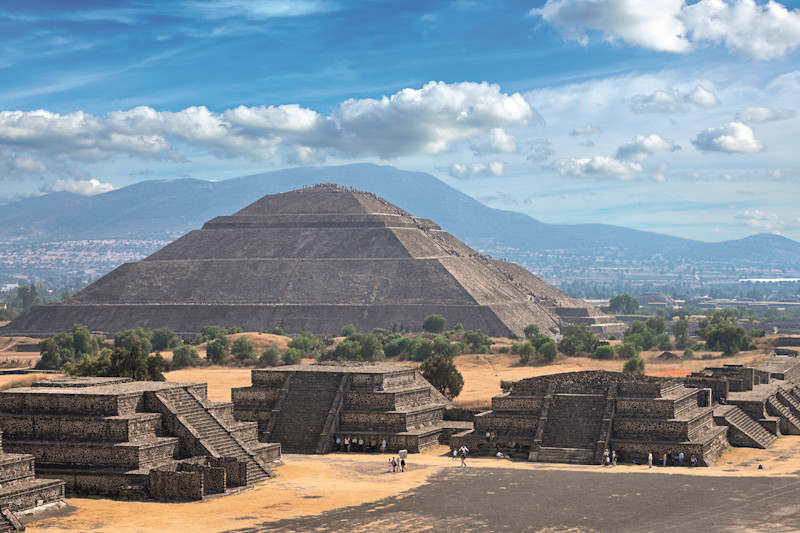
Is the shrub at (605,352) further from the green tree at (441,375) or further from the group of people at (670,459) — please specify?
the group of people at (670,459)

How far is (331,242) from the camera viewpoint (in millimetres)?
178750

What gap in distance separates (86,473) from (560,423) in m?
22.9

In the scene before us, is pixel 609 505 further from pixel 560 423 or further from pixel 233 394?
pixel 233 394

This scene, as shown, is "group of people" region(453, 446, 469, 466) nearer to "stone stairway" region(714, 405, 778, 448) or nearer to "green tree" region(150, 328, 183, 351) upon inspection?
"stone stairway" region(714, 405, 778, 448)

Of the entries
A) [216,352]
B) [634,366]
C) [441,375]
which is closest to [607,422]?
[441,375]

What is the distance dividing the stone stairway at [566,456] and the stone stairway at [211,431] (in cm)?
1316

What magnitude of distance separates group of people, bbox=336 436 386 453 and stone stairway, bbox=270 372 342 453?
117cm

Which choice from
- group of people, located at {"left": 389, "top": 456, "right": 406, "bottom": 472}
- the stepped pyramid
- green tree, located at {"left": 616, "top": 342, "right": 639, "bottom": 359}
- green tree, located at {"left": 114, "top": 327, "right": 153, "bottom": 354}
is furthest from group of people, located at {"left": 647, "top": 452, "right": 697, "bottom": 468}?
the stepped pyramid

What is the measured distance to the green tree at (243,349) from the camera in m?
109

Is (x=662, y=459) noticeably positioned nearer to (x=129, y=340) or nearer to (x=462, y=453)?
(x=462, y=453)

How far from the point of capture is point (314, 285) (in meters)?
164

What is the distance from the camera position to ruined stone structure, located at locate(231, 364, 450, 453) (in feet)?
182

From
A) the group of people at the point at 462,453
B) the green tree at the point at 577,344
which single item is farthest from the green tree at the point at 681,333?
the group of people at the point at 462,453

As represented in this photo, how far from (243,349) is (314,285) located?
5294 cm
